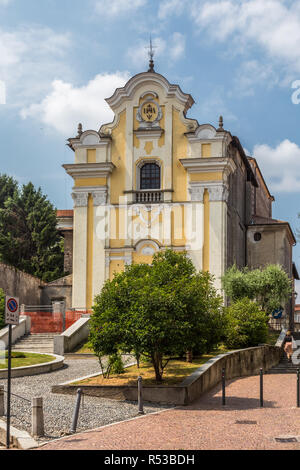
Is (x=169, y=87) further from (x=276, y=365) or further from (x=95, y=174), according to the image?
(x=276, y=365)

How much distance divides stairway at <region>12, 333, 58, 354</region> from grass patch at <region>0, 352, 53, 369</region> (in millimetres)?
4194

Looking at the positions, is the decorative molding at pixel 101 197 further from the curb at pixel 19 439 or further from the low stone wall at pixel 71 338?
the curb at pixel 19 439

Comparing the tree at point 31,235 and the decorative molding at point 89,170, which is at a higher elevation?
the decorative molding at point 89,170

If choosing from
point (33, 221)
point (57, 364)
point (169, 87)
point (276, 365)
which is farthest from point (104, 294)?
point (33, 221)

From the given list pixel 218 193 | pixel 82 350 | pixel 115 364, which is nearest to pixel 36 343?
pixel 82 350

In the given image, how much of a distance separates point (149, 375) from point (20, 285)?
24.5 m

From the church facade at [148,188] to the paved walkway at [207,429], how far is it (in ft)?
→ 73.1

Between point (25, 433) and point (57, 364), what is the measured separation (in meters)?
11.9

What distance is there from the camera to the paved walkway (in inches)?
469

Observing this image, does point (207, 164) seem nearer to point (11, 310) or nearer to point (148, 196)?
point (148, 196)

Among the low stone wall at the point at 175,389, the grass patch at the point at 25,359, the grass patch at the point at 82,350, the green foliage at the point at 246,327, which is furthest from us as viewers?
the grass patch at the point at 82,350

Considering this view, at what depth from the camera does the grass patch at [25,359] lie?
2350 cm

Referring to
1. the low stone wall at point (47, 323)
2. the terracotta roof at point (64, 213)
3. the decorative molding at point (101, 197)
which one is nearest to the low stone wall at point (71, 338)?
the low stone wall at point (47, 323)

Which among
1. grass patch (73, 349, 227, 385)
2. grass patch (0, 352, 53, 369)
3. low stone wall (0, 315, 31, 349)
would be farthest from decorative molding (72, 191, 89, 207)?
grass patch (73, 349, 227, 385)
